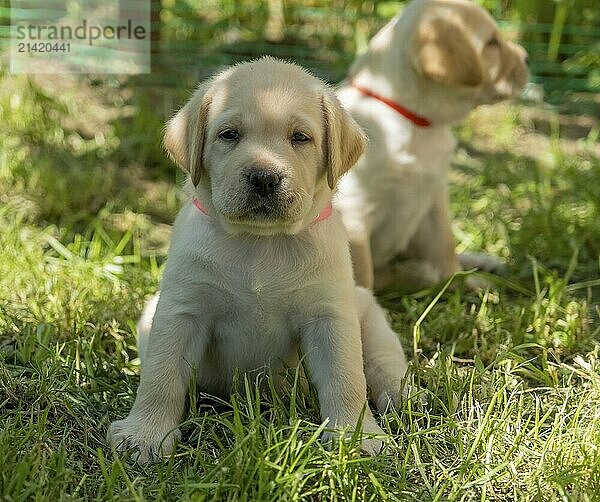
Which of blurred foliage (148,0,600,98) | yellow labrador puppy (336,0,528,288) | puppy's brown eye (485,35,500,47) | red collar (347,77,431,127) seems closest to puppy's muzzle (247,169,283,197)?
yellow labrador puppy (336,0,528,288)

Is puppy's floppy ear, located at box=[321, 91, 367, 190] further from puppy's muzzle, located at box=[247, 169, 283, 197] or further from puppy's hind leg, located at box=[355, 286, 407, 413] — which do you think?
puppy's hind leg, located at box=[355, 286, 407, 413]

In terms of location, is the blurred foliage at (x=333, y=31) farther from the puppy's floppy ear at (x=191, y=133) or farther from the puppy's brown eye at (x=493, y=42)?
the puppy's floppy ear at (x=191, y=133)

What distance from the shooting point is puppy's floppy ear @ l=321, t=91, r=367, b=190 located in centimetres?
310

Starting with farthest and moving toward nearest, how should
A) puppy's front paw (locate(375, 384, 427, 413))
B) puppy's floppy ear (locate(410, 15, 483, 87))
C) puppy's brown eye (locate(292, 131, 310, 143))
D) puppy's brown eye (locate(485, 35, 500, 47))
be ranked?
1. puppy's brown eye (locate(485, 35, 500, 47))
2. puppy's floppy ear (locate(410, 15, 483, 87))
3. puppy's front paw (locate(375, 384, 427, 413))
4. puppy's brown eye (locate(292, 131, 310, 143))

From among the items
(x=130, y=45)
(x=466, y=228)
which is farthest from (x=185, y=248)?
(x=130, y=45)

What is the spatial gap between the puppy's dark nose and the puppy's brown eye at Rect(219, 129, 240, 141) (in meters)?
0.18

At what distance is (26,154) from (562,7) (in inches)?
175

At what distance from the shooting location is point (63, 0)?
7102mm

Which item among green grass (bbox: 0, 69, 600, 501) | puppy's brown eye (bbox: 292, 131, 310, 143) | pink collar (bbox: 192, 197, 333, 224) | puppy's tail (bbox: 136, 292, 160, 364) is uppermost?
puppy's brown eye (bbox: 292, 131, 310, 143)

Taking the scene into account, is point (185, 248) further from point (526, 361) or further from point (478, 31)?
point (478, 31)

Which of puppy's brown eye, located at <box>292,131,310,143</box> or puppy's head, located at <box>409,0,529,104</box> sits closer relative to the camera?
puppy's brown eye, located at <box>292,131,310,143</box>

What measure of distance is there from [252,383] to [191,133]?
85 cm

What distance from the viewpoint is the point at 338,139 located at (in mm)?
3133

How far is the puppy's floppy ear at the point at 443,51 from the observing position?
4.41 metres
